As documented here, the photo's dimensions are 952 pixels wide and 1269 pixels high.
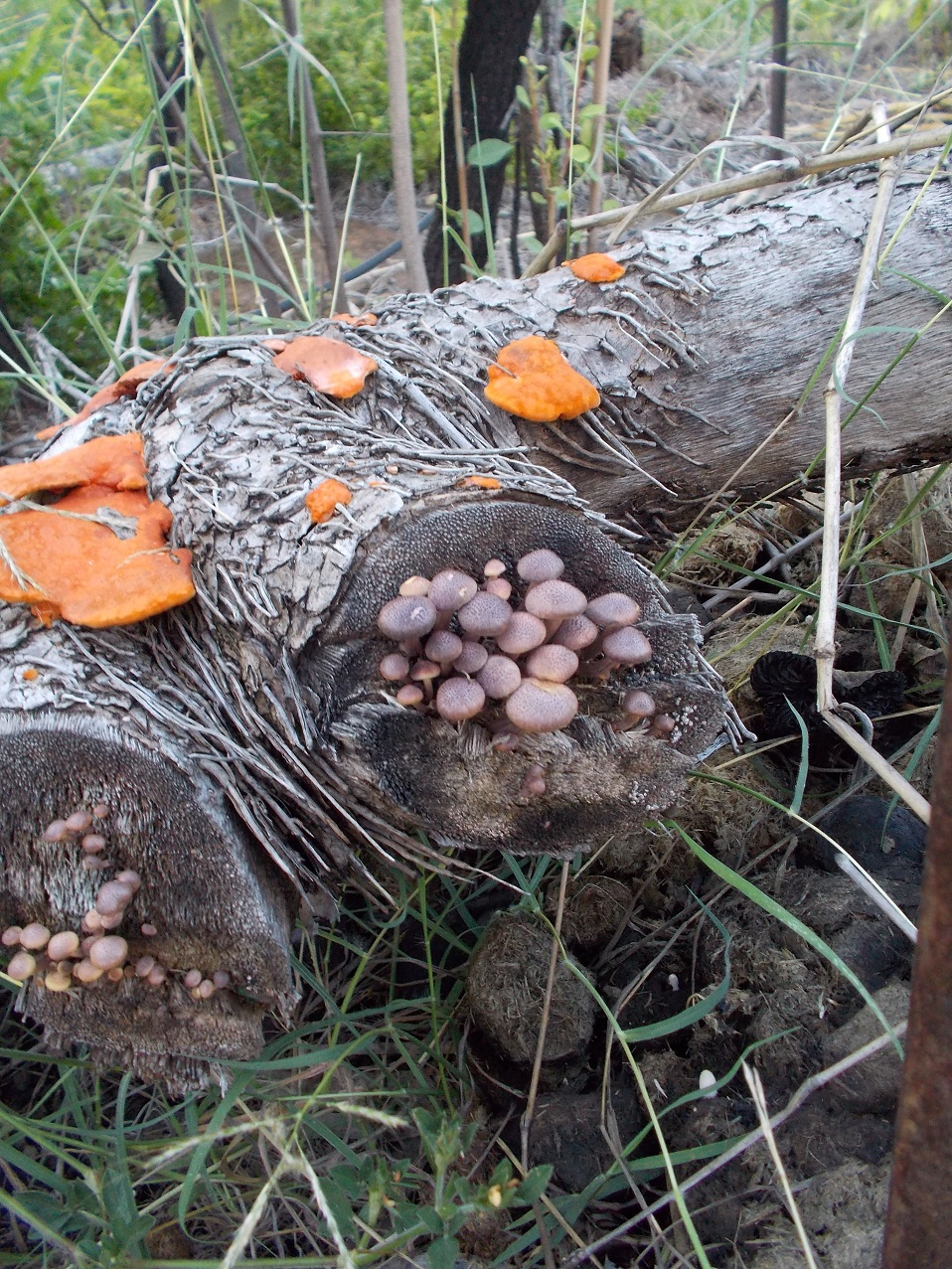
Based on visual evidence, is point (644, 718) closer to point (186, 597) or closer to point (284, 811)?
point (284, 811)

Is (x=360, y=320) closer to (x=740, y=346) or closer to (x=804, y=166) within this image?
(x=740, y=346)

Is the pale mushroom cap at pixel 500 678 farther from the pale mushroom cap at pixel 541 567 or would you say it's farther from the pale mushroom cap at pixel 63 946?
the pale mushroom cap at pixel 63 946

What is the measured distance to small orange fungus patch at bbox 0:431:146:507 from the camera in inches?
60.2

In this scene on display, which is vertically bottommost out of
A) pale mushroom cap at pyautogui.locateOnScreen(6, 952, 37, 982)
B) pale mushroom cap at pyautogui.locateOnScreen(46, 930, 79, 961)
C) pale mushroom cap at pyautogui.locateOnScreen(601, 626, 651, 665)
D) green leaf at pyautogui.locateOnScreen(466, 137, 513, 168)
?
pale mushroom cap at pyautogui.locateOnScreen(6, 952, 37, 982)

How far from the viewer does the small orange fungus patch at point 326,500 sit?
56.7 inches

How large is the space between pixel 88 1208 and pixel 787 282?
2.48m

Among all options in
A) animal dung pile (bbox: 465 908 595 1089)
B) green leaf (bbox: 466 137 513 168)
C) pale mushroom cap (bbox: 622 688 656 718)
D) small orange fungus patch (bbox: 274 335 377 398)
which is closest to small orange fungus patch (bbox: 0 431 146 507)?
small orange fungus patch (bbox: 274 335 377 398)

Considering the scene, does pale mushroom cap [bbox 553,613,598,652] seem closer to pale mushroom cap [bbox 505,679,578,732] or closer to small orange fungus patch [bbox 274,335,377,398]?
pale mushroom cap [bbox 505,679,578,732]

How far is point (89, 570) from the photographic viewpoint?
1467 mm

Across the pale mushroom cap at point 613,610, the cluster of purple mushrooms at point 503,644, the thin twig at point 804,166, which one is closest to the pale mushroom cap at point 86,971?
the cluster of purple mushrooms at point 503,644

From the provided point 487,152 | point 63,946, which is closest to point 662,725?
point 63,946

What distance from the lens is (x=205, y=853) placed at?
4.50 ft

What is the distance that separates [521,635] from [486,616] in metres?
0.06

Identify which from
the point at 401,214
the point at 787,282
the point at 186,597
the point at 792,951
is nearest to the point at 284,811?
the point at 186,597
